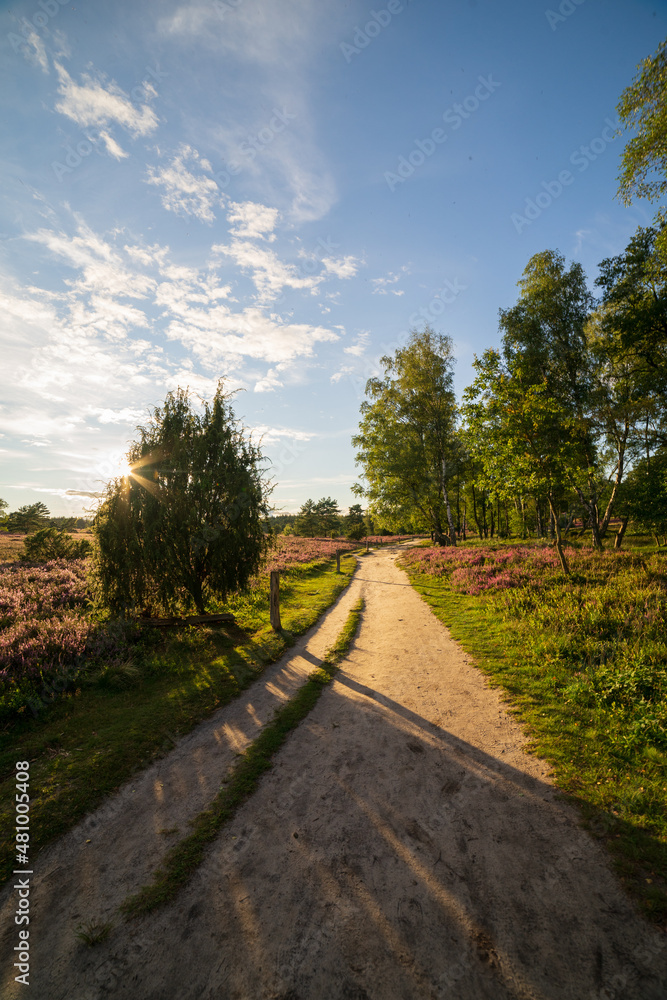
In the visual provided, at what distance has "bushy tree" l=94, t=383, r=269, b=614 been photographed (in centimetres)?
1145

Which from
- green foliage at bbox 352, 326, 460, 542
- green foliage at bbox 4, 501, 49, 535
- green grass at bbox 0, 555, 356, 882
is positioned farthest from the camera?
green foliage at bbox 4, 501, 49, 535

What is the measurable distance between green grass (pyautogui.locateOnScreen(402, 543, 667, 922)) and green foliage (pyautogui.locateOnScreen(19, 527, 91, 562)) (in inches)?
800

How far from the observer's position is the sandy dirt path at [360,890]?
305cm

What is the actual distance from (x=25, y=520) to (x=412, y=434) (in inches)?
2006

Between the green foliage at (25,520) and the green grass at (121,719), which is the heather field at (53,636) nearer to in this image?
the green grass at (121,719)

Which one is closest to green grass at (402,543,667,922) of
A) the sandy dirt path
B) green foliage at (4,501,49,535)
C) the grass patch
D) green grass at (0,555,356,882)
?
the sandy dirt path

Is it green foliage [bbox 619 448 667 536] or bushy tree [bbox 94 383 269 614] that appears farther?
green foliage [bbox 619 448 667 536]

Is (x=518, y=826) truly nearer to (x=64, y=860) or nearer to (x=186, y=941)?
(x=186, y=941)

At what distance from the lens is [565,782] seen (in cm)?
492

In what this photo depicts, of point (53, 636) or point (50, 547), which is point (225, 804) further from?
point (50, 547)

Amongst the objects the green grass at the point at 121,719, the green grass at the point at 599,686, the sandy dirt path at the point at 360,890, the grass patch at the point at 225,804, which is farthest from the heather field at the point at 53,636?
the green grass at the point at 599,686

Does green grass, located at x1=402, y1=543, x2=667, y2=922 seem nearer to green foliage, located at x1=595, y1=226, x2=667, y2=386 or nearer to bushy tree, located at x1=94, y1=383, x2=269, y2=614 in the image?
bushy tree, located at x1=94, y1=383, x2=269, y2=614

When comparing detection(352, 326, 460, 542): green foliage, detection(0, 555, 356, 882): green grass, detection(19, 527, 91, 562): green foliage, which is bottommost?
detection(0, 555, 356, 882): green grass

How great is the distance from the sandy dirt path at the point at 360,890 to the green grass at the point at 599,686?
1.26 feet
